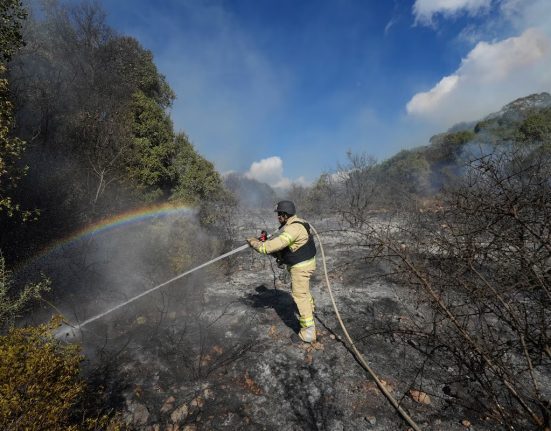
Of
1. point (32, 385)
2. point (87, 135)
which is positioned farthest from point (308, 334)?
point (87, 135)

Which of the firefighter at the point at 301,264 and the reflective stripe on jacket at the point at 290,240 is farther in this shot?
the firefighter at the point at 301,264

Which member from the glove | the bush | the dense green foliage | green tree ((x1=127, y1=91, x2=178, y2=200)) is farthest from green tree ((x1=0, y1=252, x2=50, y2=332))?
green tree ((x1=127, y1=91, x2=178, y2=200))

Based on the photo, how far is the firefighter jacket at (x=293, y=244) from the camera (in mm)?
4664

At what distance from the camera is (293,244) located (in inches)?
193

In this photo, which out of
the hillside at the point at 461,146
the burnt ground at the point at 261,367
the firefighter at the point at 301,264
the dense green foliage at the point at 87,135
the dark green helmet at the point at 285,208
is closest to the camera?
the burnt ground at the point at 261,367

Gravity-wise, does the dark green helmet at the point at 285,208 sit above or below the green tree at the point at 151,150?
below

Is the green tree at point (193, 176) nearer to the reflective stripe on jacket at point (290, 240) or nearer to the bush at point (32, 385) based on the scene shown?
the reflective stripe on jacket at point (290, 240)

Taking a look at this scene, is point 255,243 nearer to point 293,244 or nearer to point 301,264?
point 293,244

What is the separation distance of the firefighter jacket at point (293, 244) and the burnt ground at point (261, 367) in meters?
1.03

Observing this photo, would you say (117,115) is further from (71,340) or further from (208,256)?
(71,340)

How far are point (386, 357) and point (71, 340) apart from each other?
5201 mm

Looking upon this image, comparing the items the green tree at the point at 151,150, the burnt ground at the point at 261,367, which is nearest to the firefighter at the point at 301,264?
the burnt ground at the point at 261,367

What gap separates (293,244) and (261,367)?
6.05 ft

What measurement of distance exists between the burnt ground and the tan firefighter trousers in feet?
1.40
